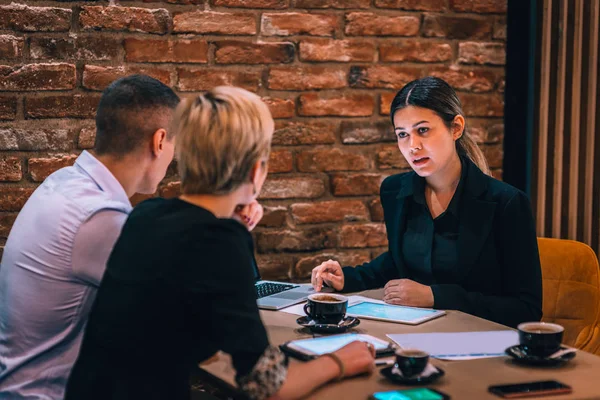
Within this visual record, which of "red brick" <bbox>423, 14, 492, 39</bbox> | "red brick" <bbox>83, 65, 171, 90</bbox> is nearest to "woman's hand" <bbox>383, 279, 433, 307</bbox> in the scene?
"red brick" <bbox>83, 65, 171, 90</bbox>

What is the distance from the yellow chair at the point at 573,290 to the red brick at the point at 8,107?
1.81 meters

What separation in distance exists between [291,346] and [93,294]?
444mm

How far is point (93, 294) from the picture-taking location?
1677mm

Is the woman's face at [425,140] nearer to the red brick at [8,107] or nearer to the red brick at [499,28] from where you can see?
the red brick at [499,28]

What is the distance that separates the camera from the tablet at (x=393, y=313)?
6.12 feet

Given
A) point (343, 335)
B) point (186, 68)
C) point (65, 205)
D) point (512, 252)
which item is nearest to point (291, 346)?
point (343, 335)

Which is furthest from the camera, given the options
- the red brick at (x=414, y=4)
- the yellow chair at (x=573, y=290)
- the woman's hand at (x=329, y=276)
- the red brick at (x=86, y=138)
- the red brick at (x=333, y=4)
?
the red brick at (x=414, y=4)

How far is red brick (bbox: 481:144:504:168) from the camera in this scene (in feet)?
10.5

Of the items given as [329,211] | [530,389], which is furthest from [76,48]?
[530,389]

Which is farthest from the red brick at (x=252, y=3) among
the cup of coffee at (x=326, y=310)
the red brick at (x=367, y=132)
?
the cup of coffee at (x=326, y=310)

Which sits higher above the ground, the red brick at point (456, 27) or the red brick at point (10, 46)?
the red brick at point (456, 27)

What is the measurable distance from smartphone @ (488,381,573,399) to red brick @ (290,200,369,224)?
5.32ft

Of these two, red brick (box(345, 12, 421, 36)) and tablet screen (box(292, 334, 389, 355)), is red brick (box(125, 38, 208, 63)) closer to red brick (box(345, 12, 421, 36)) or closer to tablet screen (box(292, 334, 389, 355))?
red brick (box(345, 12, 421, 36))

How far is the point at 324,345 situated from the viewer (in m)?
1.63
